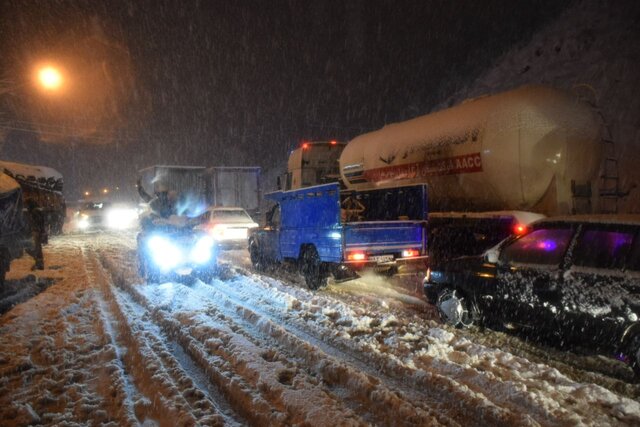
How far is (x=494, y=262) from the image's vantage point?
571 centimetres

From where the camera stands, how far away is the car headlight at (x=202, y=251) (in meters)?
10.5

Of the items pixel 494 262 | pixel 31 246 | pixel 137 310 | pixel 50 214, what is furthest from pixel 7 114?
pixel 494 262

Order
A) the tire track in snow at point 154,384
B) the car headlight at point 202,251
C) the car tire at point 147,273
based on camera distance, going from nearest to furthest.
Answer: the tire track in snow at point 154,384 < the car tire at point 147,273 < the car headlight at point 202,251

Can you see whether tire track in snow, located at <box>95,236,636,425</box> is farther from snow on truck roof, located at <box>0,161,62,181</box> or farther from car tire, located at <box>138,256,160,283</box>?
snow on truck roof, located at <box>0,161,62,181</box>

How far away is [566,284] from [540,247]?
0.71 metres

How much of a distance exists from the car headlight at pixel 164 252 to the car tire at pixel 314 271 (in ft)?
10.1

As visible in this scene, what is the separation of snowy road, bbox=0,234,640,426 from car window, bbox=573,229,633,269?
116cm

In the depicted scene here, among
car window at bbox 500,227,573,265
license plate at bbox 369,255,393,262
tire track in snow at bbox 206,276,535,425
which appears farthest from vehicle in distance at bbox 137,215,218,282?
car window at bbox 500,227,573,265

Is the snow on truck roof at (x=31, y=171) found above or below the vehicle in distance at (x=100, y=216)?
above

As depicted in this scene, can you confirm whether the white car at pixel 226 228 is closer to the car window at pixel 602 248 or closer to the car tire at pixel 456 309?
the car tire at pixel 456 309

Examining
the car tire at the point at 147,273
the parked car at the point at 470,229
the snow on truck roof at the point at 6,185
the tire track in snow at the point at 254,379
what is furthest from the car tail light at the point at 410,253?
the snow on truck roof at the point at 6,185

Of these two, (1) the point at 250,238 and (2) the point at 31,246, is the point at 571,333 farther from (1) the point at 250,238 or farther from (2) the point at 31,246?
(2) the point at 31,246

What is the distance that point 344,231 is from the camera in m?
8.51

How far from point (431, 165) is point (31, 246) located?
1050cm
